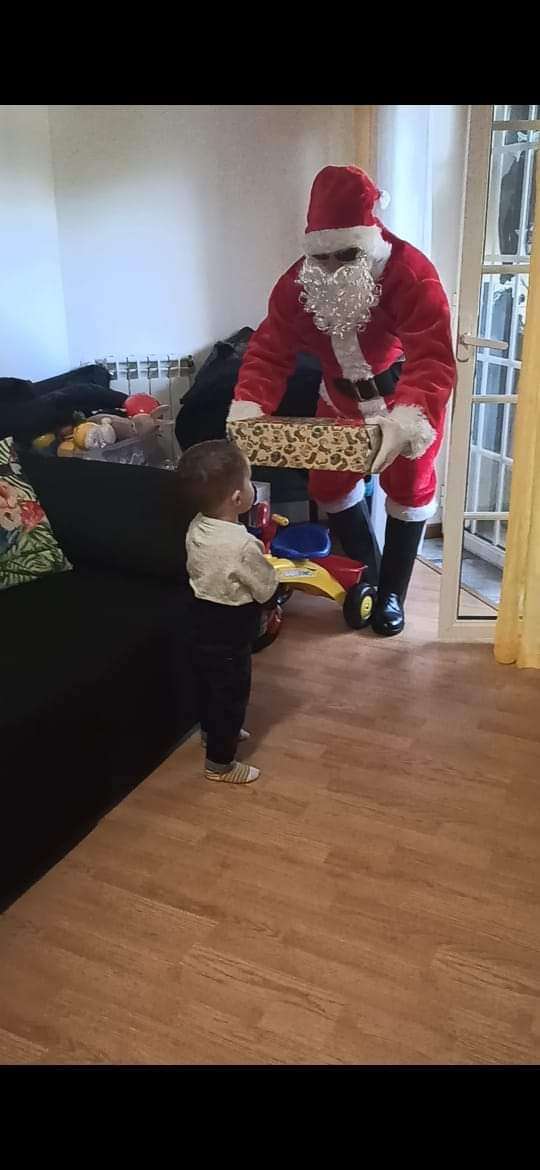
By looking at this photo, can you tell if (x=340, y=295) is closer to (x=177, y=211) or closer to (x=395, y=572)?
(x=395, y=572)

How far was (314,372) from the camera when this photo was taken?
128 inches

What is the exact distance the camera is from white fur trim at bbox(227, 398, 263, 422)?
266 cm

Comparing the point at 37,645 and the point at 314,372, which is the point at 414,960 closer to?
the point at 37,645

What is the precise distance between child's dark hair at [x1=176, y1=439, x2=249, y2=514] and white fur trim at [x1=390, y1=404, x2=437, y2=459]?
691mm

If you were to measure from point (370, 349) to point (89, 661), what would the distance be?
1.40 meters

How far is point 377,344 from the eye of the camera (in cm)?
276

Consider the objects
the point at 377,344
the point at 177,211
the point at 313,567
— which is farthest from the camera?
the point at 177,211

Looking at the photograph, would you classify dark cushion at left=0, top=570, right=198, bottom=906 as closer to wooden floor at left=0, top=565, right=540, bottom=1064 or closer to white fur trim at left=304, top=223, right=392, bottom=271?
wooden floor at left=0, top=565, right=540, bottom=1064

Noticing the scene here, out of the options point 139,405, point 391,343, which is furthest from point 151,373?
point 391,343

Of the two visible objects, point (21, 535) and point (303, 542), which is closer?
point (21, 535)

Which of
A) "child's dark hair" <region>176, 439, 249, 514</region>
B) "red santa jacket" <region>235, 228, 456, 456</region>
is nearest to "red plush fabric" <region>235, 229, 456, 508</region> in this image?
"red santa jacket" <region>235, 228, 456, 456</region>

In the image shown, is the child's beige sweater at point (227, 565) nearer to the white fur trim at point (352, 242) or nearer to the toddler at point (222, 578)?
the toddler at point (222, 578)

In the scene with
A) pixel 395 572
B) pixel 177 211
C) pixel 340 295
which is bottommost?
pixel 395 572

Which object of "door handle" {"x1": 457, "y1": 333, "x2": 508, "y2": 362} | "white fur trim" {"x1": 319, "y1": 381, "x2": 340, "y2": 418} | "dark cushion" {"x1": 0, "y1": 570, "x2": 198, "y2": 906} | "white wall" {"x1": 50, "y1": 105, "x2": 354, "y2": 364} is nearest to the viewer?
"dark cushion" {"x1": 0, "y1": 570, "x2": 198, "y2": 906}
